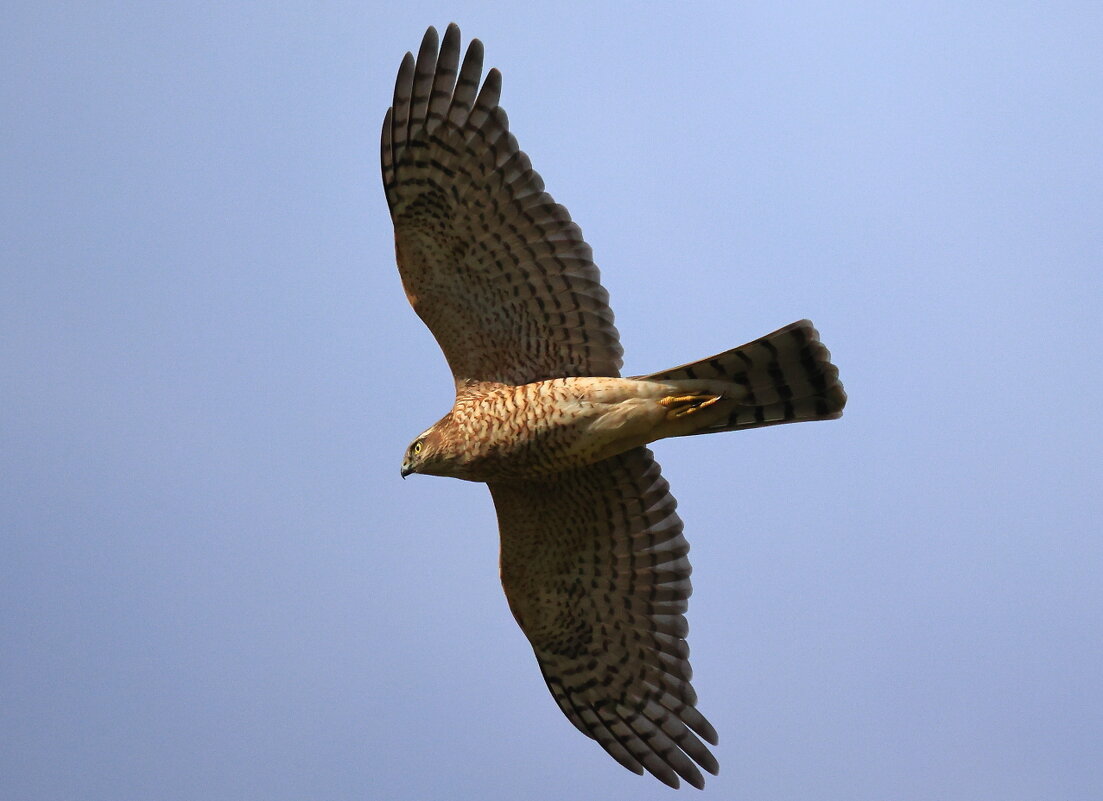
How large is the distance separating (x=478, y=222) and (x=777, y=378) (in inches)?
83.5

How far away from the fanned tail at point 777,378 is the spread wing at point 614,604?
81 centimetres

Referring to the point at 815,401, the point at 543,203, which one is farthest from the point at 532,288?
the point at 815,401

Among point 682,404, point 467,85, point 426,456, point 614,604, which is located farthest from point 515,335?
point 614,604

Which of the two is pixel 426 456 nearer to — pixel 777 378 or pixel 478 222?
pixel 478 222

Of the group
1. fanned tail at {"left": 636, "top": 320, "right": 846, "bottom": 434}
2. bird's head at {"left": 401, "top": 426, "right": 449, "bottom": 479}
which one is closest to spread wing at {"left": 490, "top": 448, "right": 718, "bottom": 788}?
bird's head at {"left": 401, "top": 426, "right": 449, "bottom": 479}

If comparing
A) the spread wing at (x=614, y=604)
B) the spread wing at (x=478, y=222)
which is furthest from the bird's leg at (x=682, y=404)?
the spread wing at (x=614, y=604)

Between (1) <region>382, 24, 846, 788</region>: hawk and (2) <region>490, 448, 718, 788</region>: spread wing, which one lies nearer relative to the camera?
(1) <region>382, 24, 846, 788</region>: hawk

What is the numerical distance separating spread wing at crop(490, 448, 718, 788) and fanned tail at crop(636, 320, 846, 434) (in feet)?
2.65

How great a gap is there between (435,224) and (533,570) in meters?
2.46

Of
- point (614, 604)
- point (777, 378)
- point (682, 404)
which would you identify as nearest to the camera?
point (682, 404)

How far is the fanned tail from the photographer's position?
930 cm

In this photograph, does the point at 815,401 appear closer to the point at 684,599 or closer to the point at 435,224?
the point at 684,599

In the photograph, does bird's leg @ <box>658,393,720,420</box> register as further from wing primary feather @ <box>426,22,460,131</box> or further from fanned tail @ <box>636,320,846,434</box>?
wing primary feather @ <box>426,22,460,131</box>

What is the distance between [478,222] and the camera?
923cm
